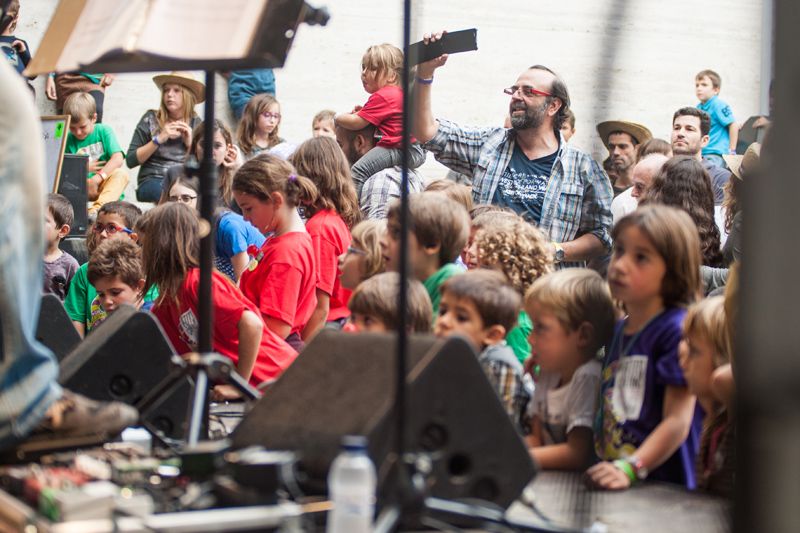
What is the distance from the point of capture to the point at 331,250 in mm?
4551

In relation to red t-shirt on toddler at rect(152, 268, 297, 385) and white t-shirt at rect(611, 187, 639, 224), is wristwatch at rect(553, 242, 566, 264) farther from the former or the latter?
red t-shirt on toddler at rect(152, 268, 297, 385)

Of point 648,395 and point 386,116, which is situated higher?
point 386,116

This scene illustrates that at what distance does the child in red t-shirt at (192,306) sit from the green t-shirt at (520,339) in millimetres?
918

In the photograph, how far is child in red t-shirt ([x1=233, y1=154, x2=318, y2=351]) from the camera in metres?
4.15

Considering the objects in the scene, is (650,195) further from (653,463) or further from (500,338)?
(653,463)

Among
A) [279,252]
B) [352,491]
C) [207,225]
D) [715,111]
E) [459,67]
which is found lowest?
[352,491]

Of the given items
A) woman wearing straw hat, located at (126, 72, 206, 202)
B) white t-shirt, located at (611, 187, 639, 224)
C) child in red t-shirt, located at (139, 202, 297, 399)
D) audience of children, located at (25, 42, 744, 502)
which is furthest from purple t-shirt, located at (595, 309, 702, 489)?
woman wearing straw hat, located at (126, 72, 206, 202)

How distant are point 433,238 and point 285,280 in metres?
0.90

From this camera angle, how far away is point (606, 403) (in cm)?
266

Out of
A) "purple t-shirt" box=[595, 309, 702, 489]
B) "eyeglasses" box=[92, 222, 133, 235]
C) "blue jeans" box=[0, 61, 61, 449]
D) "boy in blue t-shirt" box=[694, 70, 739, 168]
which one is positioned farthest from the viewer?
"boy in blue t-shirt" box=[694, 70, 739, 168]

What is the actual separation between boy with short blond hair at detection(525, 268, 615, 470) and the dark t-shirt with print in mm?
1706

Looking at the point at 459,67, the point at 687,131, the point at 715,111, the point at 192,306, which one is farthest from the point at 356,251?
the point at 459,67

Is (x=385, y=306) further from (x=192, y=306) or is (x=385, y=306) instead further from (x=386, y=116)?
A: (x=386, y=116)

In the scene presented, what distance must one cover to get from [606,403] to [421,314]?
0.56 metres
